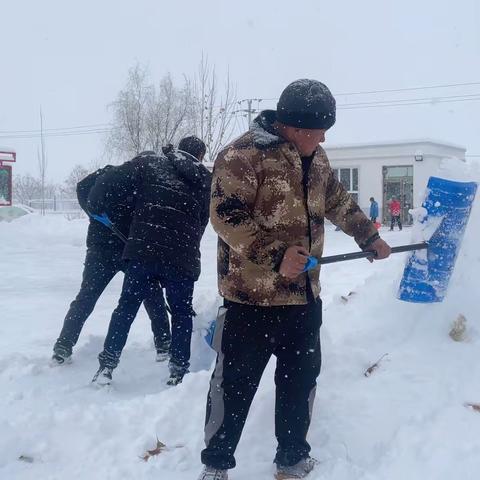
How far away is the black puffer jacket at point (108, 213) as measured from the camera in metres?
3.63

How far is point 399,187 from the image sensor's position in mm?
26156

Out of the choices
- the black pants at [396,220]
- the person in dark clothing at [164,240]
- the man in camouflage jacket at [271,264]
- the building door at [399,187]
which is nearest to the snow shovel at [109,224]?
the person in dark clothing at [164,240]

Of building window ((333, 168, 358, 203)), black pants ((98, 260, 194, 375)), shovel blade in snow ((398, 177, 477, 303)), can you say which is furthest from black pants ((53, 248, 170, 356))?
building window ((333, 168, 358, 203))

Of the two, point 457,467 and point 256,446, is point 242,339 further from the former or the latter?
point 457,467

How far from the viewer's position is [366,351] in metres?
3.13

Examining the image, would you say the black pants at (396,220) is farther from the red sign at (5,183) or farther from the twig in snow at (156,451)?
the twig in snow at (156,451)

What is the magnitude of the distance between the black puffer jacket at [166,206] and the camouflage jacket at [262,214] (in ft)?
3.88

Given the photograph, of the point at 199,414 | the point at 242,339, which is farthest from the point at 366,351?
the point at 242,339

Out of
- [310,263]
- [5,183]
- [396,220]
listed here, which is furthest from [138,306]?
[396,220]

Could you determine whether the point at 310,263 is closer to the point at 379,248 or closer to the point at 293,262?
the point at 293,262

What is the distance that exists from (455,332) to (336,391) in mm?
758

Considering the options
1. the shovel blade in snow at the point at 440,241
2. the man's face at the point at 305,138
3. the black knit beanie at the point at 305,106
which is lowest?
the shovel blade in snow at the point at 440,241

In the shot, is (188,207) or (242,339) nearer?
(242,339)

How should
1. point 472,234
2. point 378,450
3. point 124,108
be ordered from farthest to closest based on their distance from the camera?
1. point 124,108
2. point 472,234
3. point 378,450
